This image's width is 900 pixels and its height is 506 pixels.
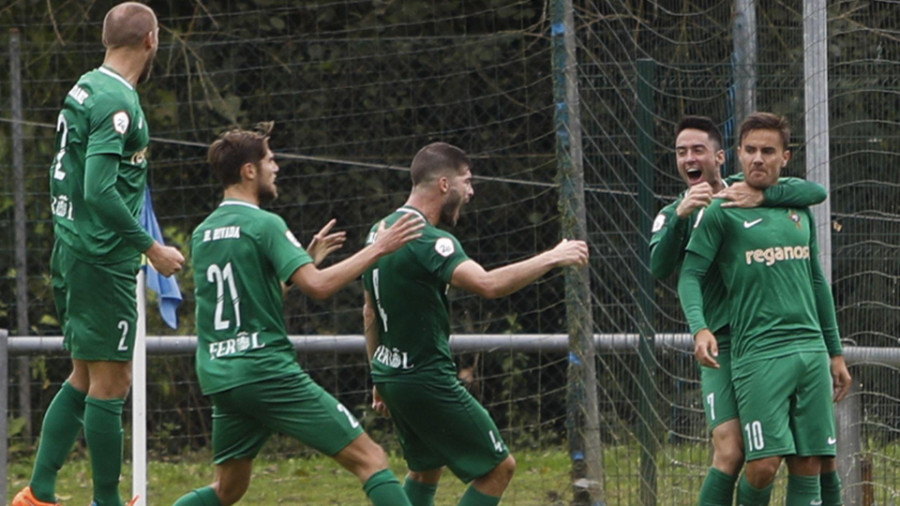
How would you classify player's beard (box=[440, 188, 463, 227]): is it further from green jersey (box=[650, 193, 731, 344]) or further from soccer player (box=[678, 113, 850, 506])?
soccer player (box=[678, 113, 850, 506])

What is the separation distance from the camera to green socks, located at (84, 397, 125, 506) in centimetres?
759

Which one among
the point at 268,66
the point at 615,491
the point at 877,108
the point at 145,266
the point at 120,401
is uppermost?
the point at 268,66

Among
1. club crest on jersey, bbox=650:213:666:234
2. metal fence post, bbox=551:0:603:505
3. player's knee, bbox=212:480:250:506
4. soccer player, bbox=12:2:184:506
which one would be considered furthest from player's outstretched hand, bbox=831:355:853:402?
soccer player, bbox=12:2:184:506

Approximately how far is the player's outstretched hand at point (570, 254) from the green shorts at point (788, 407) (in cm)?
105

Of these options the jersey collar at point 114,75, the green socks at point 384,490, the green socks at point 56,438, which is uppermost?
the jersey collar at point 114,75

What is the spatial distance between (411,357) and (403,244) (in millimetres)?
896

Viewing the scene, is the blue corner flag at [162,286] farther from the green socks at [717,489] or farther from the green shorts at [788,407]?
the green shorts at [788,407]

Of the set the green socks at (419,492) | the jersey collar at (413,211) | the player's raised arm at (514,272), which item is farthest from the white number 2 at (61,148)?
the green socks at (419,492)

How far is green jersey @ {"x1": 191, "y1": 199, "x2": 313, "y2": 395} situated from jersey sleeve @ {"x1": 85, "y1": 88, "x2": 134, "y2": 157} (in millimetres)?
650

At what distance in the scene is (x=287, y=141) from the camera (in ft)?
40.7

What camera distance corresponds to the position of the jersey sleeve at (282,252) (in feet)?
22.8

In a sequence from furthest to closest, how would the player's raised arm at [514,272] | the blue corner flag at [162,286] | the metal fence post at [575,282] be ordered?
the metal fence post at [575,282] → the blue corner flag at [162,286] → the player's raised arm at [514,272]

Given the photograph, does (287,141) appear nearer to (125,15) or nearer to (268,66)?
(268,66)

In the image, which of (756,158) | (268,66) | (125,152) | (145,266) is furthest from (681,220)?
(268,66)
